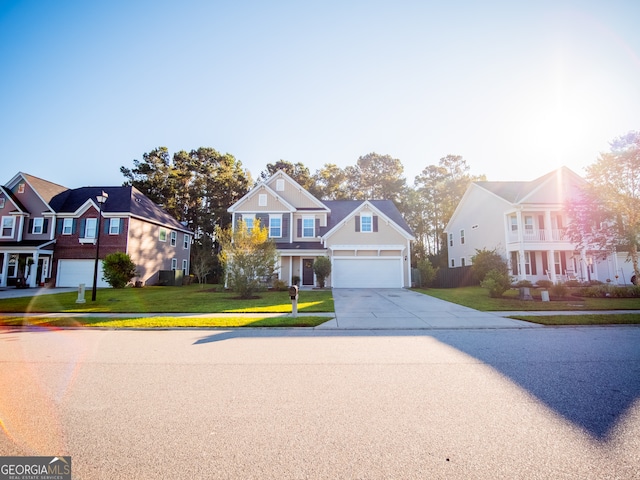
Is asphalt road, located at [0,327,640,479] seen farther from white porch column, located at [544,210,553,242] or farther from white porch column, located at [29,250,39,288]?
white porch column, located at [29,250,39,288]

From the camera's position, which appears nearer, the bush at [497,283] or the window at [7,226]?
the bush at [497,283]

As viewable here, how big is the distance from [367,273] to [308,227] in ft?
20.4

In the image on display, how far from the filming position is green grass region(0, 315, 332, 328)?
9117mm

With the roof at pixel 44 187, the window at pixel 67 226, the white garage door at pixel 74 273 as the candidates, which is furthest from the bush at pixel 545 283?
the roof at pixel 44 187

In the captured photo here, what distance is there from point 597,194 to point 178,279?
31370 mm

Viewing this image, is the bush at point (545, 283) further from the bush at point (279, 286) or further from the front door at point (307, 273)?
the bush at point (279, 286)

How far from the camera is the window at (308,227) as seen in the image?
85.3ft

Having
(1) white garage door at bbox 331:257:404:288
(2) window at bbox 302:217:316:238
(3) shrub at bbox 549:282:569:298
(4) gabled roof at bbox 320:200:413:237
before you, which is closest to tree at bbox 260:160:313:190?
(4) gabled roof at bbox 320:200:413:237

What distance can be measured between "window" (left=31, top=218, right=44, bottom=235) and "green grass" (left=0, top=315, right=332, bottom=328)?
20.7 meters

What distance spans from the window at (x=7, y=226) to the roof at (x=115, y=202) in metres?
3.46

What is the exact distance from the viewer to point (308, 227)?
85.8 ft

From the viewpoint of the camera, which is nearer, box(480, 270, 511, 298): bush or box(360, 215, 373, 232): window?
box(480, 270, 511, 298): bush

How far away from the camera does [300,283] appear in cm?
2431

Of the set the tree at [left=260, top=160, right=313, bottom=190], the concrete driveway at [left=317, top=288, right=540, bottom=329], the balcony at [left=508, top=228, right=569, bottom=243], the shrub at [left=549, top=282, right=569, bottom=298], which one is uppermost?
the tree at [left=260, top=160, right=313, bottom=190]
